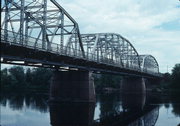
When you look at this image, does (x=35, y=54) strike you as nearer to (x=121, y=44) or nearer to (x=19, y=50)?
(x=19, y=50)

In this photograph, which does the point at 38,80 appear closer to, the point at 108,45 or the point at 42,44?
the point at 108,45

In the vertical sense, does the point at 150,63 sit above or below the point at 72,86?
above

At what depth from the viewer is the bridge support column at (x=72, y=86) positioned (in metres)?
48.8

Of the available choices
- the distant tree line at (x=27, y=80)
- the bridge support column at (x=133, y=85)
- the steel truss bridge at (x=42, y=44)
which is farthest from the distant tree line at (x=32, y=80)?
the steel truss bridge at (x=42, y=44)

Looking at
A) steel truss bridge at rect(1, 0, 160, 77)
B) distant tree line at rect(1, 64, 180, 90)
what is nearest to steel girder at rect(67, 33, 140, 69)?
steel truss bridge at rect(1, 0, 160, 77)

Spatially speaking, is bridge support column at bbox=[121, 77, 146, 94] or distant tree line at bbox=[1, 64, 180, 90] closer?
bridge support column at bbox=[121, 77, 146, 94]

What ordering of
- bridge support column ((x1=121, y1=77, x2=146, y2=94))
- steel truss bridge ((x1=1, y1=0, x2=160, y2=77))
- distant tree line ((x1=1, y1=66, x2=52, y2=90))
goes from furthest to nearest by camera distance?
distant tree line ((x1=1, y1=66, x2=52, y2=90)) → bridge support column ((x1=121, y1=77, x2=146, y2=94)) → steel truss bridge ((x1=1, y1=0, x2=160, y2=77))

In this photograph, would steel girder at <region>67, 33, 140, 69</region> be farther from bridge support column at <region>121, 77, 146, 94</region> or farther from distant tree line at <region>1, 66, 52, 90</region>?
distant tree line at <region>1, 66, 52, 90</region>

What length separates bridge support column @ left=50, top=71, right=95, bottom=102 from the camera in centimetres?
4878

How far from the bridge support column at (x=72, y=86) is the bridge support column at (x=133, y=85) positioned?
150ft

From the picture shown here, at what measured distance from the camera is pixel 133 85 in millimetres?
95500

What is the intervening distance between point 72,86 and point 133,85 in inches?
1950

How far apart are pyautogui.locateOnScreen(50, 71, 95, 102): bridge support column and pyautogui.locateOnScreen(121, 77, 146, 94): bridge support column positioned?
1797 inches

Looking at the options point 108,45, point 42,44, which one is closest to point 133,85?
point 108,45
